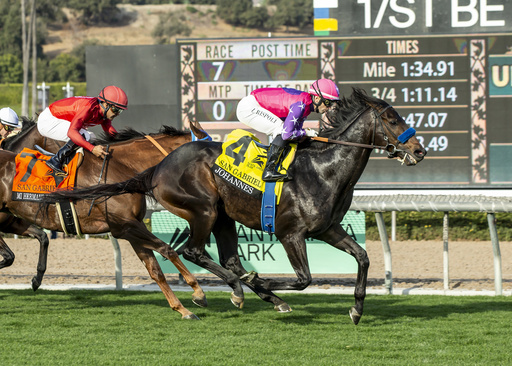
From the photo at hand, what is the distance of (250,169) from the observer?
4.84 m

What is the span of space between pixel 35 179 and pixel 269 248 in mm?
2147

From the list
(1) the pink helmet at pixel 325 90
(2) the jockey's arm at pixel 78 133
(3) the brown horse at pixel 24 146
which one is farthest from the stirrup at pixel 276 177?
(3) the brown horse at pixel 24 146

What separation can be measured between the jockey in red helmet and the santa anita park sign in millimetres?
1462

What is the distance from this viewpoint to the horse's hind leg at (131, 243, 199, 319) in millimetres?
Answer: 4984

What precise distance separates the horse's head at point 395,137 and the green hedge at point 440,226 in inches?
207

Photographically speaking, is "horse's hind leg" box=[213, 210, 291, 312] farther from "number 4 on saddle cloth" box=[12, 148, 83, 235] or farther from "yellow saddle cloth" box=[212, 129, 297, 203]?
"number 4 on saddle cloth" box=[12, 148, 83, 235]

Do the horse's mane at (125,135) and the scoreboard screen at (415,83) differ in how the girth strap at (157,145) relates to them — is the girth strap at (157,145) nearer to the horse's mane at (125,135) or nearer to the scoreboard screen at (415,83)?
the horse's mane at (125,135)

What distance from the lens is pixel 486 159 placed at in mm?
9250

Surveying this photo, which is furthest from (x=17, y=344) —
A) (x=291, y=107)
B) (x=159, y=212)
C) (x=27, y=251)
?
(x=27, y=251)

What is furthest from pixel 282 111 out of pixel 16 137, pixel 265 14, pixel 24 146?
pixel 265 14

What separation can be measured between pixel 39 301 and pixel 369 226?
5233 millimetres

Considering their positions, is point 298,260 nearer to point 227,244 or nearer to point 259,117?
point 227,244

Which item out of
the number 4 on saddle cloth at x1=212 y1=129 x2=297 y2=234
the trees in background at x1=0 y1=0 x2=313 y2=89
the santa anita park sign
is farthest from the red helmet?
the trees in background at x1=0 y1=0 x2=313 y2=89

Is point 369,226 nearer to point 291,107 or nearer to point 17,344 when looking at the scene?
point 291,107
